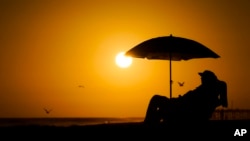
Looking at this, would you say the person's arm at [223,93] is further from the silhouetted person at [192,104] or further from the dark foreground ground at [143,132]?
the dark foreground ground at [143,132]

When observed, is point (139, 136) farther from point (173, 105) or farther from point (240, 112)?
point (240, 112)

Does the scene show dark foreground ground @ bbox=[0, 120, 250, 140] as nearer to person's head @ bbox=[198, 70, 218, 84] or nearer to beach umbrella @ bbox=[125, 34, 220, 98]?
person's head @ bbox=[198, 70, 218, 84]

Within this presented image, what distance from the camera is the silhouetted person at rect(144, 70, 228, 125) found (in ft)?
30.4

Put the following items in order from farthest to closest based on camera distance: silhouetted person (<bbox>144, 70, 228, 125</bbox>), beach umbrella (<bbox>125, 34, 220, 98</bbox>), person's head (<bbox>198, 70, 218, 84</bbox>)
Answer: beach umbrella (<bbox>125, 34, 220, 98</bbox>), person's head (<bbox>198, 70, 218, 84</bbox>), silhouetted person (<bbox>144, 70, 228, 125</bbox>)

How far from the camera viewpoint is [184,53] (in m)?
Answer: 10.9

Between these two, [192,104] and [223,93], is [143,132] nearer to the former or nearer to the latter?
[192,104]

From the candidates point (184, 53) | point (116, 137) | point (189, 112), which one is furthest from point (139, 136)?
point (184, 53)

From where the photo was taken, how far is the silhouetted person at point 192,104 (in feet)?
30.4

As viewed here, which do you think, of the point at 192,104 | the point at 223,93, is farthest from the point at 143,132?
the point at 223,93

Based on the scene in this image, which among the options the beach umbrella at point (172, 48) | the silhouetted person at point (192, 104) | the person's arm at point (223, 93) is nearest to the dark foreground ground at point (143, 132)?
the silhouetted person at point (192, 104)

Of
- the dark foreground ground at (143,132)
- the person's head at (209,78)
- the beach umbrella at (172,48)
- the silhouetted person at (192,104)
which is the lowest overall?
the dark foreground ground at (143,132)

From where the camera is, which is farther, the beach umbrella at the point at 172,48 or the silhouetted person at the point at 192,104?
the beach umbrella at the point at 172,48

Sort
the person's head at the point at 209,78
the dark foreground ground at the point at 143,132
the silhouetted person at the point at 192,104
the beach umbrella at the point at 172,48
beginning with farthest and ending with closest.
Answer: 1. the beach umbrella at the point at 172,48
2. the person's head at the point at 209,78
3. the silhouetted person at the point at 192,104
4. the dark foreground ground at the point at 143,132

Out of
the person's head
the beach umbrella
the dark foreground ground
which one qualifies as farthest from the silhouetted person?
the beach umbrella
